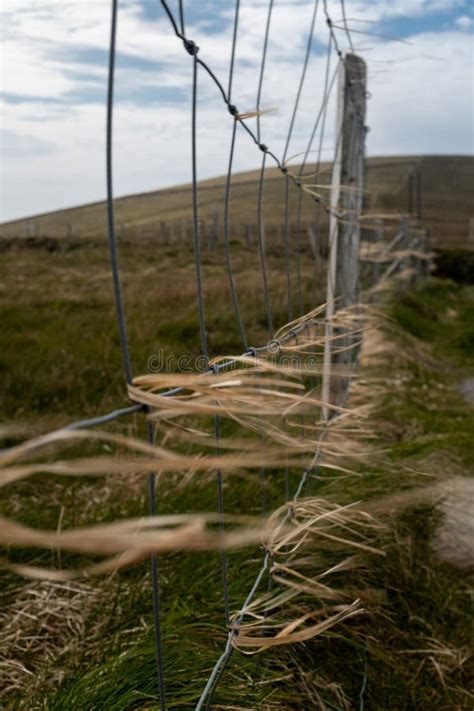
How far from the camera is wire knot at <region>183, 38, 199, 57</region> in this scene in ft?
3.42

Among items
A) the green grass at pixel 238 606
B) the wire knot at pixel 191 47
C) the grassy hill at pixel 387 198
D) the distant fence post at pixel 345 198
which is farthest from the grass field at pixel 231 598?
the grassy hill at pixel 387 198

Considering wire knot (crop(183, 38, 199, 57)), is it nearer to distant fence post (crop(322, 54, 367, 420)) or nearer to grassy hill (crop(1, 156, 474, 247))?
distant fence post (crop(322, 54, 367, 420))

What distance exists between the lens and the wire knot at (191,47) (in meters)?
1.04

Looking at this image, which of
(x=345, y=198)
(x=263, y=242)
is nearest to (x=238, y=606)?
(x=263, y=242)

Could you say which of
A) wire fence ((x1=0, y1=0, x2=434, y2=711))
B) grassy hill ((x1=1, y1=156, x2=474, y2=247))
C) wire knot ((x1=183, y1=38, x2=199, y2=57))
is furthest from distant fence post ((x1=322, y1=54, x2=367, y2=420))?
grassy hill ((x1=1, y1=156, x2=474, y2=247))

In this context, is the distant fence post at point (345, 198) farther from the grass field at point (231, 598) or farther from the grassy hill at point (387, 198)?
the grassy hill at point (387, 198)

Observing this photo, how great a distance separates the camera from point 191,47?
1.05 meters

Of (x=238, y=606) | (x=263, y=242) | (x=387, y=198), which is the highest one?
(x=387, y=198)

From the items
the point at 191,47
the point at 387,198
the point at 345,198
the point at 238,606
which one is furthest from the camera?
the point at 387,198

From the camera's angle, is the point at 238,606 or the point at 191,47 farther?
the point at 238,606

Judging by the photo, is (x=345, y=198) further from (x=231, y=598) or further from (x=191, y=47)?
(x=191, y=47)

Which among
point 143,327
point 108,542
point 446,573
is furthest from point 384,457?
point 143,327

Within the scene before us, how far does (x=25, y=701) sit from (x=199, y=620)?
369 mm

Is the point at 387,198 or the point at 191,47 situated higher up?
the point at 387,198
